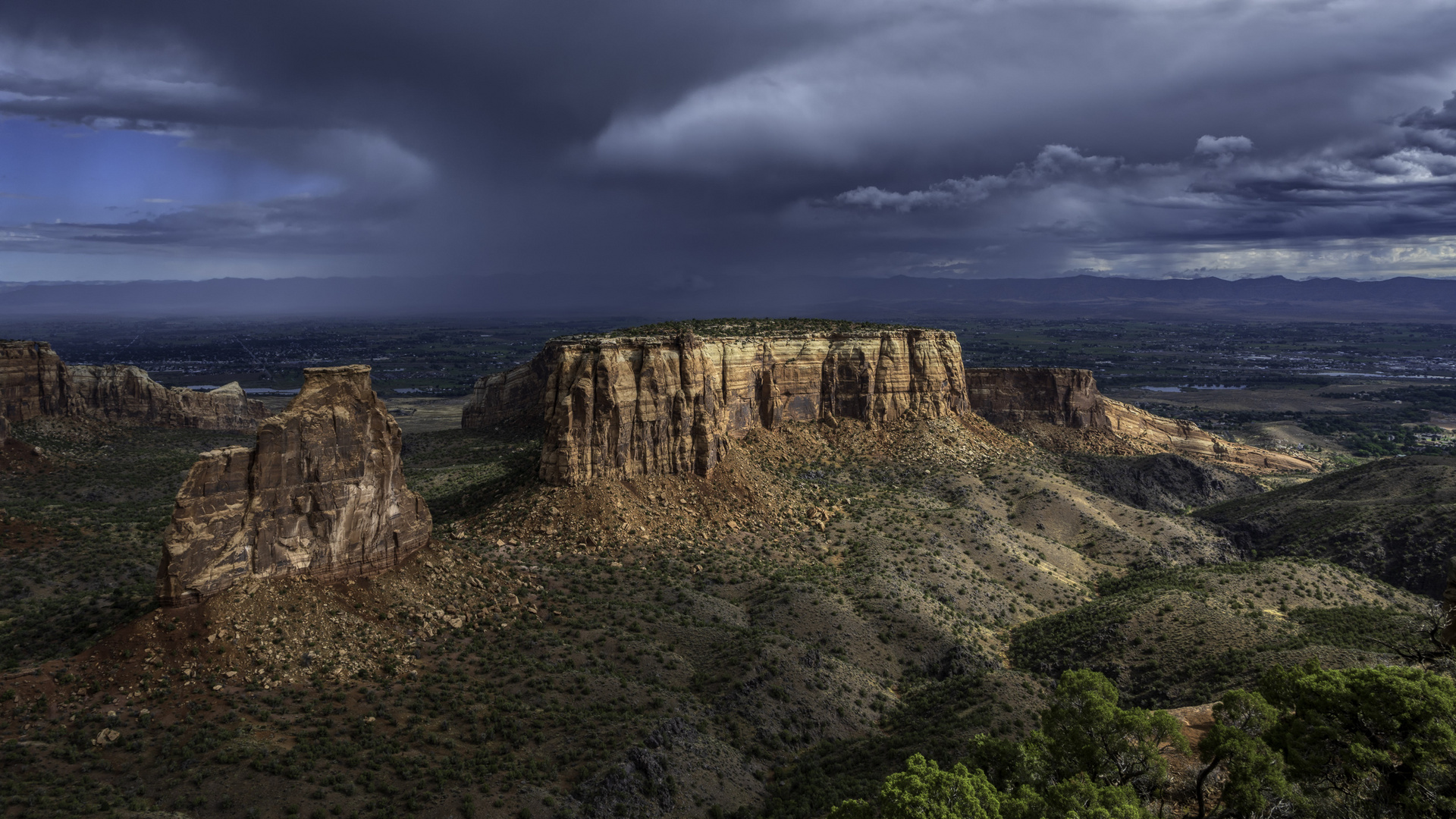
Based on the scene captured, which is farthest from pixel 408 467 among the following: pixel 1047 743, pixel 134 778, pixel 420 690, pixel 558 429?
pixel 1047 743

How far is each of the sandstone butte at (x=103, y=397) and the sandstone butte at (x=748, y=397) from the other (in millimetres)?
45231

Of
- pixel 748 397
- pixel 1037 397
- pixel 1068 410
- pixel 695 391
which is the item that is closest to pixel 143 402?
pixel 748 397

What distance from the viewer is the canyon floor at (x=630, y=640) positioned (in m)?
33.1

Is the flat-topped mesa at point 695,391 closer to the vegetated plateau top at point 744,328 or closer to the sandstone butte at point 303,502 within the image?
the vegetated plateau top at point 744,328

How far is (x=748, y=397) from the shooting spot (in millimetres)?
88250

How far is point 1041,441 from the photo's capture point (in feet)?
365

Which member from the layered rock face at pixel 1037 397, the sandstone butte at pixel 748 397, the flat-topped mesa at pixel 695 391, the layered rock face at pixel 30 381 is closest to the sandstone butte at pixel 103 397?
the layered rock face at pixel 30 381

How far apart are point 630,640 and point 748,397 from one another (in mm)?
44357

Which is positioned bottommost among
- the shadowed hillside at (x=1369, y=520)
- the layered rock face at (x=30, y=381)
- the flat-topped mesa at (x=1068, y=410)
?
the shadowed hillside at (x=1369, y=520)

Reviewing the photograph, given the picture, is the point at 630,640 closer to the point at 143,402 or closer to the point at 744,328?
the point at 744,328

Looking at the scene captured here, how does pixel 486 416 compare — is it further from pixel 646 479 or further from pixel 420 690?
pixel 420 690

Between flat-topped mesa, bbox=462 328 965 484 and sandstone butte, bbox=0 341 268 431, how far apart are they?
44.4m

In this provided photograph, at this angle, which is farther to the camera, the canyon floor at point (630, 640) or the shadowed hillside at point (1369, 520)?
the shadowed hillside at point (1369, 520)

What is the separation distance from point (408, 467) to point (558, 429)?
42.8 meters
